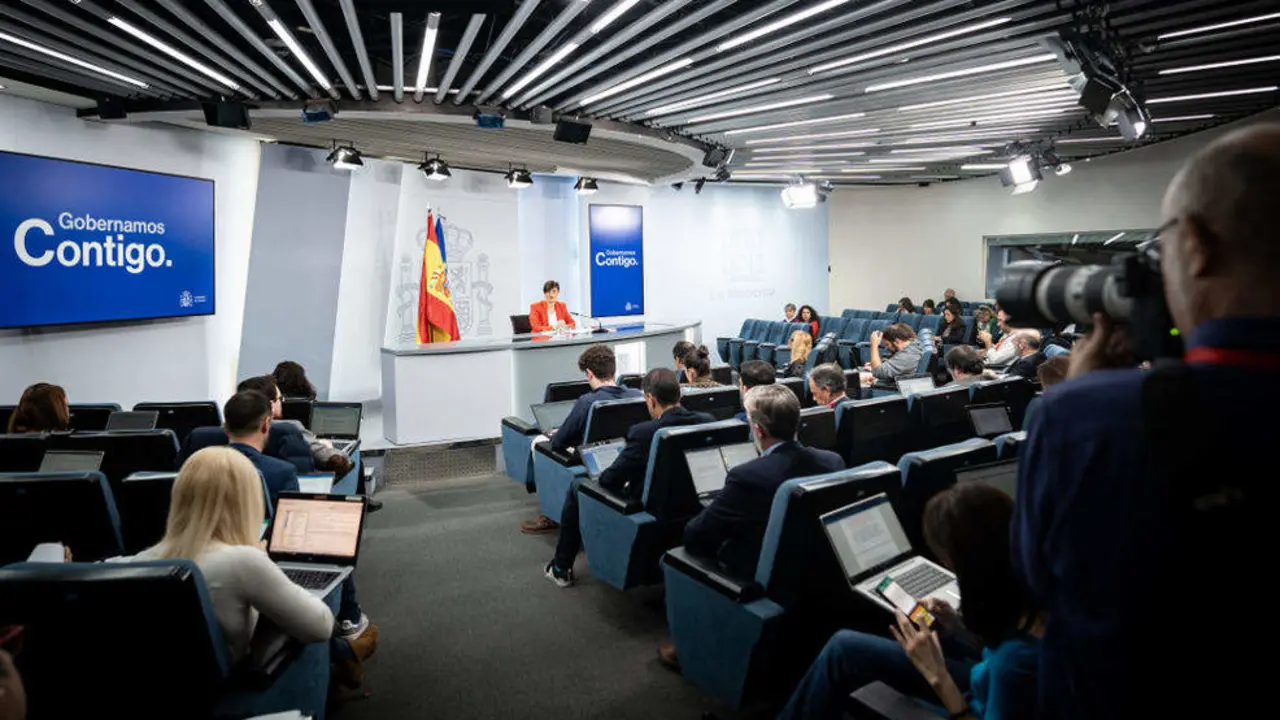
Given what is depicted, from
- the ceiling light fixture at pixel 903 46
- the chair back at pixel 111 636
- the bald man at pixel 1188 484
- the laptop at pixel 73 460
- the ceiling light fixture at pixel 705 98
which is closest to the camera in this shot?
the bald man at pixel 1188 484

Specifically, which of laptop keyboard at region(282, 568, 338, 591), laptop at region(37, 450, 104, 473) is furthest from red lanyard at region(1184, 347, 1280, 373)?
laptop at region(37, 450, 104, 473)

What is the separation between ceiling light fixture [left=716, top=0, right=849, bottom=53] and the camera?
4.25 metres

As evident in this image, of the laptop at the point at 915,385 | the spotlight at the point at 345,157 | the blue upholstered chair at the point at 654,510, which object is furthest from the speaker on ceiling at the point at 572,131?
the blue upholstered chair at the point at 654,510

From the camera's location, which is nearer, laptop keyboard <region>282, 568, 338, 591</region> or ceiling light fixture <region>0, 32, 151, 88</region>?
laptop keyboard <region>282, 568, 338, 591</region>

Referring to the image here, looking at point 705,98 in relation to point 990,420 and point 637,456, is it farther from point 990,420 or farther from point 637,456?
point 637,456

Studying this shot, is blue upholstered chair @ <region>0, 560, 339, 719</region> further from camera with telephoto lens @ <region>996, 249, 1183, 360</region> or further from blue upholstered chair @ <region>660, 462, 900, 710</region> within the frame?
camera with telephoto lens @ <region>996, 249, 1183, 360</region>

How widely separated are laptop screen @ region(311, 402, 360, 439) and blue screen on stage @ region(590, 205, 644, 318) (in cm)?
690

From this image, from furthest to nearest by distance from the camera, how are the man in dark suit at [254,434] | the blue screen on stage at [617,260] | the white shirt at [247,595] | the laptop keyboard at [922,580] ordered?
1. the blue screen on stage at [617,260]
2. the man in dark suit at [254,434]
3. the laptop keyboard at [922,580]
4. the white shirt at [247,595]

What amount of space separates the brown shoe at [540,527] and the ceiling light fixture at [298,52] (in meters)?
3.49

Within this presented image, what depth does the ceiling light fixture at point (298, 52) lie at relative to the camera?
4441mm

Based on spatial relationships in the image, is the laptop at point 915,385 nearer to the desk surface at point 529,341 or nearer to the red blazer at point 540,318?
the desk surface at point 529,341

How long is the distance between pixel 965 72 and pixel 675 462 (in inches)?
167

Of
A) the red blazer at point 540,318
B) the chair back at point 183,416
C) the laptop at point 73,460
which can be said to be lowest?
the laptop at point 73,460

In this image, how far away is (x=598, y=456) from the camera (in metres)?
4.09
